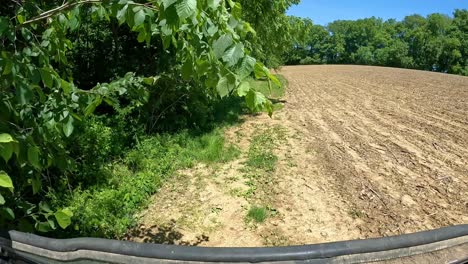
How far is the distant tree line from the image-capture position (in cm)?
6345

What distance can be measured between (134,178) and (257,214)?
83.4 inches

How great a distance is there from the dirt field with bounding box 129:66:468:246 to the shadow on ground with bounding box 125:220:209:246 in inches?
0.5

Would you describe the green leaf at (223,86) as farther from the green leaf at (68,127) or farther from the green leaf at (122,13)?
the green leaf at (68,127)

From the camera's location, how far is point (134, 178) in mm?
5957

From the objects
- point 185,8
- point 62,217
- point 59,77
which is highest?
point 185,8

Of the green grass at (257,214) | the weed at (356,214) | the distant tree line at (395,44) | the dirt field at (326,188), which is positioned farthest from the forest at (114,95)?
the distant tree line at (395,44)

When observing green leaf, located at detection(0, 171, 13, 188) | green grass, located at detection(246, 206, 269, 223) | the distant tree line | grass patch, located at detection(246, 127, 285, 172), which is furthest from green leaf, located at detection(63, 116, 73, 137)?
the distant tree line

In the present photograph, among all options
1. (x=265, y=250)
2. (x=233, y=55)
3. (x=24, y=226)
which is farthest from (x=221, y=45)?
(x=24, y=226)

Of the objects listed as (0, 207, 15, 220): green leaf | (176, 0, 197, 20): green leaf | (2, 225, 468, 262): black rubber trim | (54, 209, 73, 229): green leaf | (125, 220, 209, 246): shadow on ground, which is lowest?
(125, 220, 209, 246): shadow on ground

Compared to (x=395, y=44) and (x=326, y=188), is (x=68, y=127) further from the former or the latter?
(x=395, y=44)

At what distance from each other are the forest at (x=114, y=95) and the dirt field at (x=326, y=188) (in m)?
0.56

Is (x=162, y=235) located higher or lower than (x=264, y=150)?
lower

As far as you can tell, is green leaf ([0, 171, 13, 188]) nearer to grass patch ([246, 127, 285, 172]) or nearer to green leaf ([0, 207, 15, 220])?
green leaf ([0, 207, 15, 220])

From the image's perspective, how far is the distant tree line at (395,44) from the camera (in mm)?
63453
